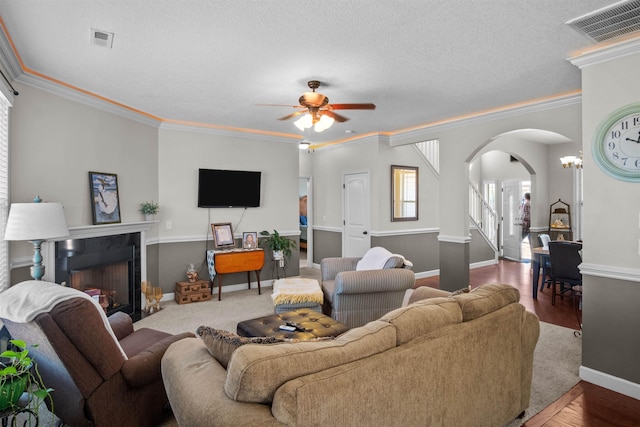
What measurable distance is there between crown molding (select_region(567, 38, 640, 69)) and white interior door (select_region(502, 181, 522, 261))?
6.20 metres

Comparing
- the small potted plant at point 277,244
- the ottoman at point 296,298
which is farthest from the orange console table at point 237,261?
the ottoman at point 296,298

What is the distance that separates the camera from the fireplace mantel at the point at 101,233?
3.26 m

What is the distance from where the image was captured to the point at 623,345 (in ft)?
8.62

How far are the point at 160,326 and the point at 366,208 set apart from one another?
3.69m

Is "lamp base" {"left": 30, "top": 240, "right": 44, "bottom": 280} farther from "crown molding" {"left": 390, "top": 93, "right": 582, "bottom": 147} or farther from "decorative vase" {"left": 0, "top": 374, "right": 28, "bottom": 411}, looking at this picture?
"crown molding" {"left": 390, "top": 93, "right": 582, "bottom": 147}

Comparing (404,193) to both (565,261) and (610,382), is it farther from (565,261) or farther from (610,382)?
(610,382)

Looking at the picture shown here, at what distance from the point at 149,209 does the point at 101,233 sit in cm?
87

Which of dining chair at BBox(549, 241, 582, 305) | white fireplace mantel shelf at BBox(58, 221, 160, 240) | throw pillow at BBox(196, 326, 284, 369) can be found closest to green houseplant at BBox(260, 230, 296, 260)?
white fireplace mantel shelf at BBox(58, 221, 160, 240)

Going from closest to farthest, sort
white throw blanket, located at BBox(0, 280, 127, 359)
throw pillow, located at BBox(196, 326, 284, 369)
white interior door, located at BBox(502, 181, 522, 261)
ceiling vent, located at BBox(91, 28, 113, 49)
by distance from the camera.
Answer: throw pillow, located at BBox(196, 326, 284, 369)
white throw blanket, located at BBox(0, 280, 127, 359)
ceiling vent, located at BBox(91, 28, 113, 49)
white interior door, located at BBox(502, 181, 522, 261)

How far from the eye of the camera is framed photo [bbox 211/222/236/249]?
17.5ft

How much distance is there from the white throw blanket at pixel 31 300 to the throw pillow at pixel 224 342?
2.17ft

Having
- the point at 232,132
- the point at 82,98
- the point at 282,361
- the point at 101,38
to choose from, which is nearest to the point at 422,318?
the point at 282,361

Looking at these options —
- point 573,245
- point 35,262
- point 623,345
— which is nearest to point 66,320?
point 35,262

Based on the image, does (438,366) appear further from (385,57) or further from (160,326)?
(160,326)
